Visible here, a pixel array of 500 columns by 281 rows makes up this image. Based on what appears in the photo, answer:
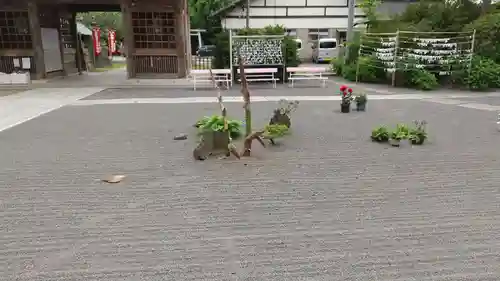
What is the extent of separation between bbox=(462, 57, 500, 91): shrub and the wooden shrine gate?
9953mm

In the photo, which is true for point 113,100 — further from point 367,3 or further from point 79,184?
point 367,3

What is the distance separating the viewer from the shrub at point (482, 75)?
40.8 ft

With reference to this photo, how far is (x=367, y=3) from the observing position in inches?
685

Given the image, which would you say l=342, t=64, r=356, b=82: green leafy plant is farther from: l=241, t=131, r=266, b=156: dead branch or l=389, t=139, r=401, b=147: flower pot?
l=241, t=131, r=266, b=156: dead branch

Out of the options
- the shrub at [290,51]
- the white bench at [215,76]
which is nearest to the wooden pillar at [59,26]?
the white bench at [215,76]

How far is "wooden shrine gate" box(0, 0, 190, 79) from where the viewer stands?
49.0ft

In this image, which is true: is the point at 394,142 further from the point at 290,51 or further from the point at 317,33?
the point at 317,33

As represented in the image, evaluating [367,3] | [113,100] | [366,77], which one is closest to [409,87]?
[366,77]

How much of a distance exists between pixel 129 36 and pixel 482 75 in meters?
12.1

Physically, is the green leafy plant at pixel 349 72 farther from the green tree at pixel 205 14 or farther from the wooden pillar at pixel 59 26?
the green tree at pixel 205 14

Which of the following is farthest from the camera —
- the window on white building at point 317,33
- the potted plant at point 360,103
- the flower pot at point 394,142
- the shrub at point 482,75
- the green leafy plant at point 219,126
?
the window on white building at point 317,33

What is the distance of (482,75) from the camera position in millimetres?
12391

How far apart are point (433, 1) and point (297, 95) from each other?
815 cm

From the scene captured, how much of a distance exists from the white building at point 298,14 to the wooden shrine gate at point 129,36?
43.2 feet
